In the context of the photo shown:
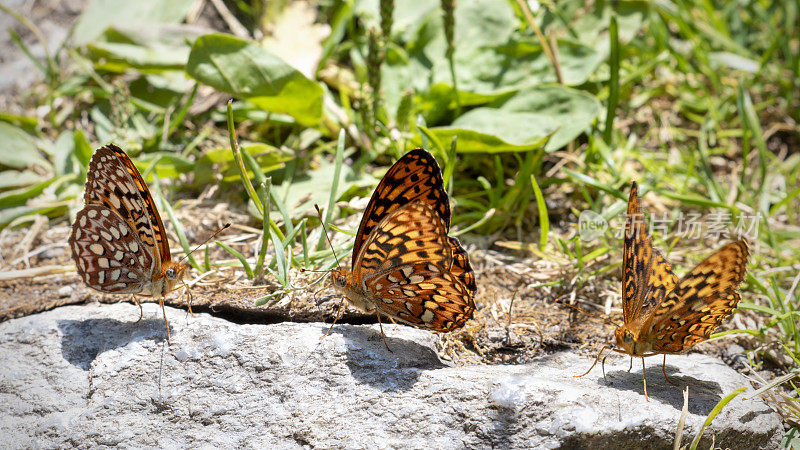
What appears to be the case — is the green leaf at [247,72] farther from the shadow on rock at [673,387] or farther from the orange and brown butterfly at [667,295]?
the shadow on rock at [673,387]

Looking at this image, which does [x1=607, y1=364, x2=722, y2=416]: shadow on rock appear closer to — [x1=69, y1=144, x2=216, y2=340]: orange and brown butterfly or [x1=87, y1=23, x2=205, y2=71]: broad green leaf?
[x1=69, y1=144, x2=216, y2=340]: orange and brown butterfly

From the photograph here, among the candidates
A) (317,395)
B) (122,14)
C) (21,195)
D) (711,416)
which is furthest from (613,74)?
(21,195)

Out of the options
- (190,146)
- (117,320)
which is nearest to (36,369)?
(117,320)

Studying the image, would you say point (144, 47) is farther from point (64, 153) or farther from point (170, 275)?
point (170, 275)

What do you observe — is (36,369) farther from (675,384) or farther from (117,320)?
(675,384)

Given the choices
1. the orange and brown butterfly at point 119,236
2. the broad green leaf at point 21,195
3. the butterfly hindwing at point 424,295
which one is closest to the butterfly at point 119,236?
the orange and brown butterfly at point 119,236

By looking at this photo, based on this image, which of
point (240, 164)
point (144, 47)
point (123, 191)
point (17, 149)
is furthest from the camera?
point (144, 47)

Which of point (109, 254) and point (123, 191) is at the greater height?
point (123, 191)
